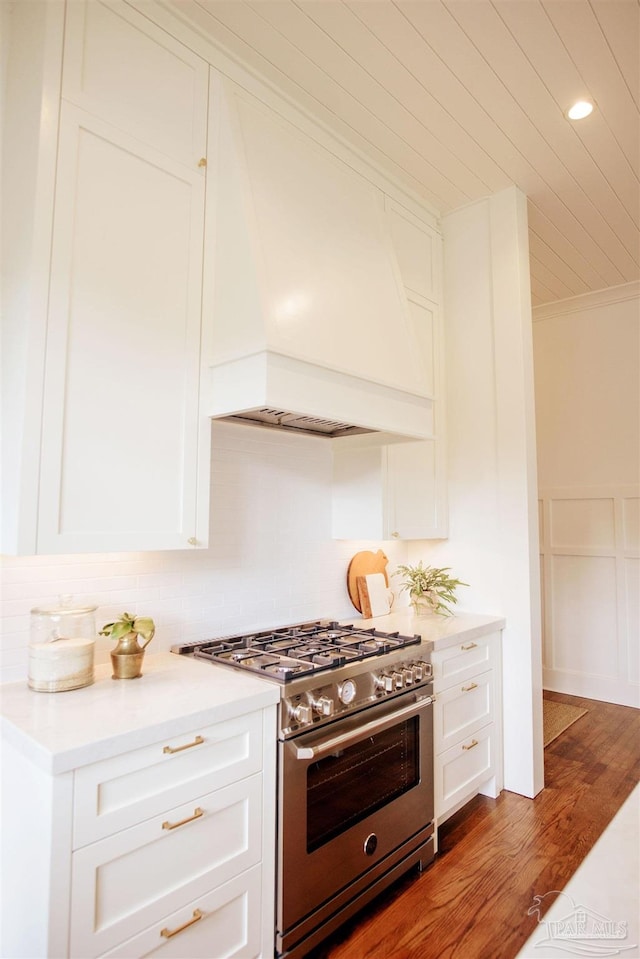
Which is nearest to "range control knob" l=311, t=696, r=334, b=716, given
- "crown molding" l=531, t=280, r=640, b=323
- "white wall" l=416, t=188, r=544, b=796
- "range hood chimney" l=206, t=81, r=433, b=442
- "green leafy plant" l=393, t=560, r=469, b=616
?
"range hood chimney" l=206, t=81, r=433, b=442

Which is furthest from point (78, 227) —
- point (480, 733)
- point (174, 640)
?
point (480, 733)

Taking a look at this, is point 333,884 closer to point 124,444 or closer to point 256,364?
point 124,444

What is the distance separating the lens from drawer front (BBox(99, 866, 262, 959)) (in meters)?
1.43

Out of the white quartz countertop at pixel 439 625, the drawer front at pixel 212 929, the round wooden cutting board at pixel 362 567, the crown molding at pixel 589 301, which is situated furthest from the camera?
the crown molding at pixel 589 301

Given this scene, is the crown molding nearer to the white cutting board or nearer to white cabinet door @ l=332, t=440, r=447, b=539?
white cabinet door @ l=332, t=440, r=447, b=539

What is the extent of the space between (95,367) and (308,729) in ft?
4.39

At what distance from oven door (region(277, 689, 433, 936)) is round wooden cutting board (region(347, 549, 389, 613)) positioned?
0.80 meters

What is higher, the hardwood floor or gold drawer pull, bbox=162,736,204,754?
gold drawer pull, bbox=162,736,204,754

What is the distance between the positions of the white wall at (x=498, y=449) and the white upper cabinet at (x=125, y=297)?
176cm

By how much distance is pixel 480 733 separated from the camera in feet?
9.11

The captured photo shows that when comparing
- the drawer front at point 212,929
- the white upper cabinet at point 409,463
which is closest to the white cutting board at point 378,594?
the white upper cabinet at point 409,463

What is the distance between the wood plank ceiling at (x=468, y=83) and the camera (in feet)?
6.64

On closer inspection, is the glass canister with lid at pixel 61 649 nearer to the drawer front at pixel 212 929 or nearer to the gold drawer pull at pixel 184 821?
the gold drawer pull at pixel 184 821

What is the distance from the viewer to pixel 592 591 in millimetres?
4445
